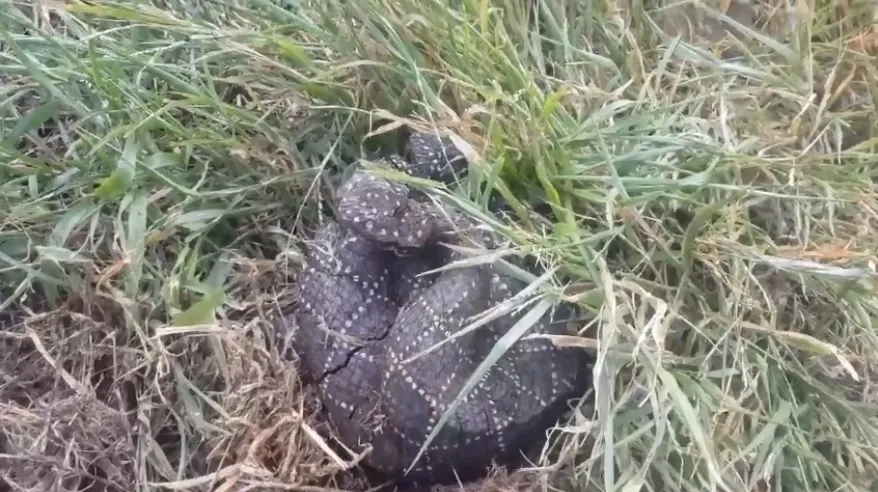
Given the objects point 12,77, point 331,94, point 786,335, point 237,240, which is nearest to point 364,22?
point 331,94

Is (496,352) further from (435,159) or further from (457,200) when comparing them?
(435,159)

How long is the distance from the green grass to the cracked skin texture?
0.17 ft

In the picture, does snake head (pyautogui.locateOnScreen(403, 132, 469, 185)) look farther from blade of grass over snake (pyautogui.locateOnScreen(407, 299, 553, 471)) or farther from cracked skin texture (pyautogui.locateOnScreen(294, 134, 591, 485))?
blade of grass over snake (pyautogui.locateOnScreen(407, 299, 553, 471))

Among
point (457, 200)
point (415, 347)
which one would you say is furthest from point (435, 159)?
point (415, 347)

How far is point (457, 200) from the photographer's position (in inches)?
41.7

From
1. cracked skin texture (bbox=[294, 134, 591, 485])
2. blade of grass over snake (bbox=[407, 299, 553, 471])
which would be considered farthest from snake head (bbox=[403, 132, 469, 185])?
blade of grass over snake (bbox=[407, 299, 553, 471])

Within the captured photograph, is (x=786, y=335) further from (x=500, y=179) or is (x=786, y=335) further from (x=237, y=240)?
(x=237, y=240)

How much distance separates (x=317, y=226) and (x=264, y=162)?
0.12m

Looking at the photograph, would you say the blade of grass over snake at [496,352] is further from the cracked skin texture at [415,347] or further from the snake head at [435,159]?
the snake head at [435,159]

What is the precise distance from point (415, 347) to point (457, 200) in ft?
0.62

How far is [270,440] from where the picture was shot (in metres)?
1.13

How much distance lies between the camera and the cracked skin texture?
42.2 inches

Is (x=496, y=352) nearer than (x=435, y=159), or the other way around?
(x=496, y=352)

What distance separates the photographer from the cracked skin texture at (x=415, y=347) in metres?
1.07
